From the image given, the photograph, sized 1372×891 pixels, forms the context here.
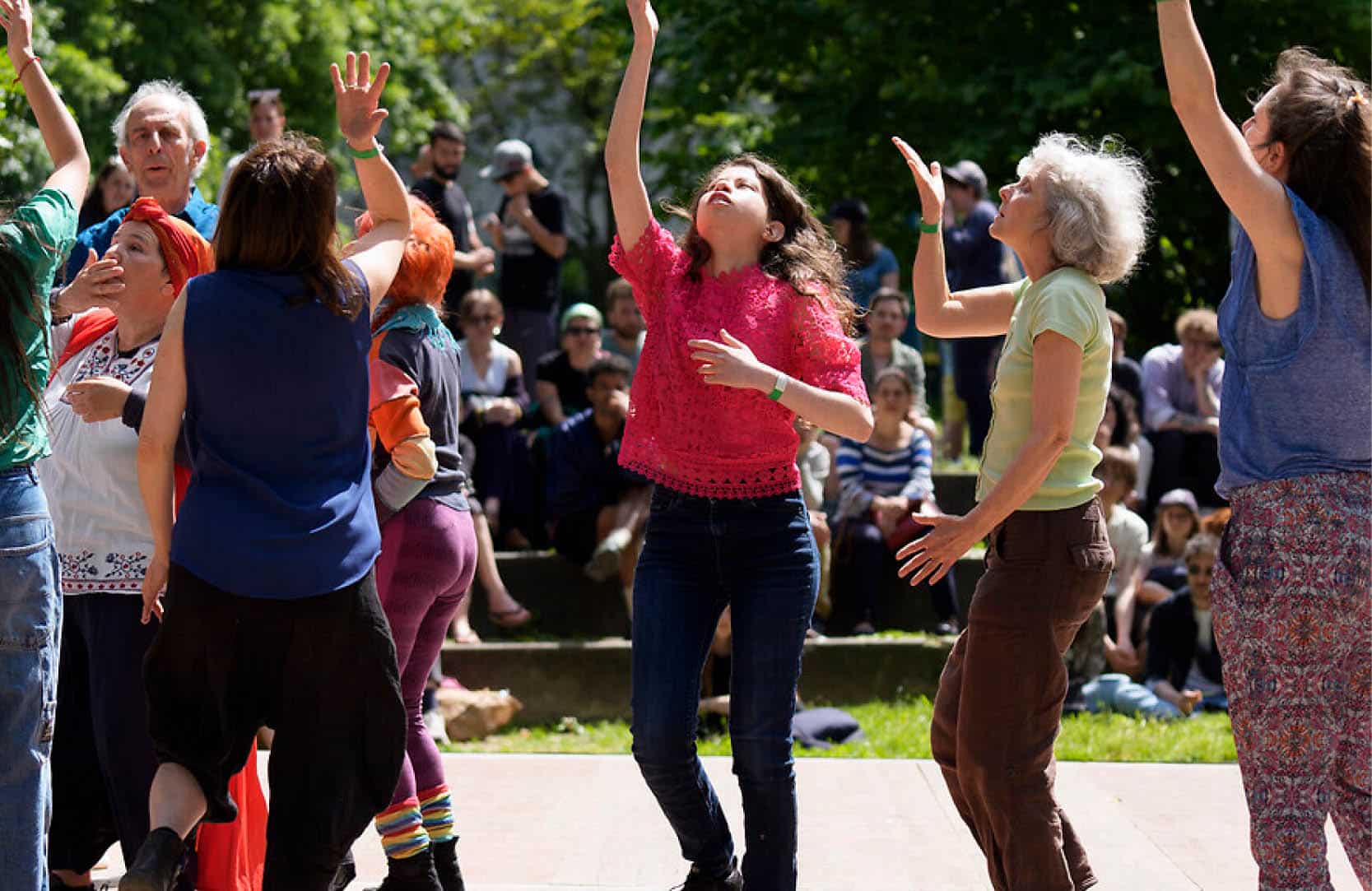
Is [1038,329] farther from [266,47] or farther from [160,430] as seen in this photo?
[266,47]

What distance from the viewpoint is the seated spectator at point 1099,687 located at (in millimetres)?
8344

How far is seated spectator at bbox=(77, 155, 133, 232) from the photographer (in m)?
7.88

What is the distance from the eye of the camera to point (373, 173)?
13.0ft

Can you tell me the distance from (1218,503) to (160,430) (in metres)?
7.97

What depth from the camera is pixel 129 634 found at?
4270mm

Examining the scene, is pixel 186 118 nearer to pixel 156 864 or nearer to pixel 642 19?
pixel 642 19

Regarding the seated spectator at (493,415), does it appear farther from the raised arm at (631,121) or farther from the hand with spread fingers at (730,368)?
the hand with spread fingers at (730,368)

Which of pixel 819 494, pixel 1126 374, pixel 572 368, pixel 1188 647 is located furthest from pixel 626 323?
pixel 1188 647

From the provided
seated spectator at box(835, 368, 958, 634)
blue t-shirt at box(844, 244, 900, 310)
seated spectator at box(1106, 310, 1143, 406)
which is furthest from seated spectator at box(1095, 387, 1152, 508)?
blue t-shirt at box(844, 244, 900, 310)

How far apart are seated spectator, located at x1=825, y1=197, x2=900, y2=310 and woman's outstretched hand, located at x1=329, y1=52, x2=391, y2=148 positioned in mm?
7540

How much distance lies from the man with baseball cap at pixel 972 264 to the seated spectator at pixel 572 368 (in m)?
2.37

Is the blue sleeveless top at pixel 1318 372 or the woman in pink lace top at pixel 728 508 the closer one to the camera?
the blue sleeveless top at pixel 1318 372

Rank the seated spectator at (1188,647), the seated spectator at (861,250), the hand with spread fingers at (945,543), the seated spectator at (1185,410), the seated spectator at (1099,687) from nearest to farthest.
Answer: the hand with spread fingers at (945,543) < the seated spectator at (1099,687) < the seated spectator at (1188,647) < the seated spectator at (1185,410) < the seated spectator at (861,250)

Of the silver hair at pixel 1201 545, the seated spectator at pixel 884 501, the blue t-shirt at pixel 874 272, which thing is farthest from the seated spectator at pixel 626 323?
the silver hair at pixel 1201 545
